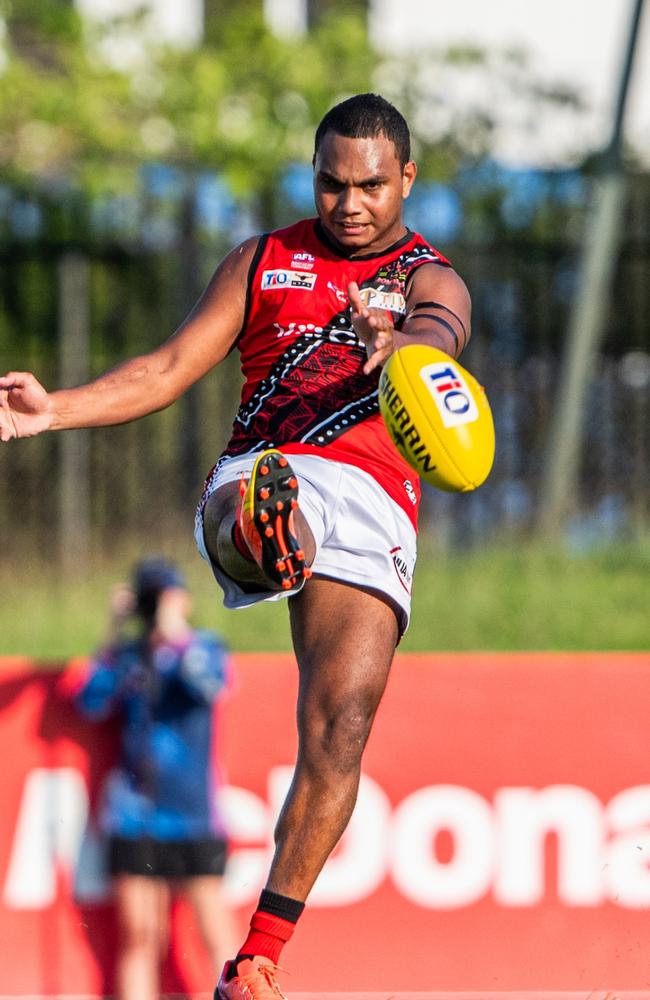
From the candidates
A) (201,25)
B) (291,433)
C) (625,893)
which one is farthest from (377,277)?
(201,25)

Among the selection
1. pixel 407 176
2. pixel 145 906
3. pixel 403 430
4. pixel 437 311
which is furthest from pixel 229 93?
pixel 403 430

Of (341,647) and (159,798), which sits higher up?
(341,647)

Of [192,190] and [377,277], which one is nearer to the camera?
[377,277]

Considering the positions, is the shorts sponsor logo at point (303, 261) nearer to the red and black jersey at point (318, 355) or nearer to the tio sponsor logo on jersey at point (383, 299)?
the red and black jersey at point (318, 355)

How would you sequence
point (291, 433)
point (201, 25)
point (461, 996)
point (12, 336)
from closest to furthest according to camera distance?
1. point (291, 433)
2. point (461, 996)
3. point (12, 336)
4. point (201, 25)

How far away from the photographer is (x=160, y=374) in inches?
181

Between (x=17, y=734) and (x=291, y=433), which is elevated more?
(x=291, y=433)

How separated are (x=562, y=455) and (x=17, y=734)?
5.51 meters

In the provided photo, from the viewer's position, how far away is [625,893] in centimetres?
666

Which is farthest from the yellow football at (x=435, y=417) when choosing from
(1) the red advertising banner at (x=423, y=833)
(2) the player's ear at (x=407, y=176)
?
(1) the red advertising banner at (x=423, y=833)

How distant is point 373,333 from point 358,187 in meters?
0.59

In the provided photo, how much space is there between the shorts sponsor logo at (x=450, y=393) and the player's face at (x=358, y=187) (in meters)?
0.65

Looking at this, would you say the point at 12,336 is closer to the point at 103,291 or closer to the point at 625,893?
the point at 103,291

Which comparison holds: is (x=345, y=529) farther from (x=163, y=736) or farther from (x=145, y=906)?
(x=145, y=906)
